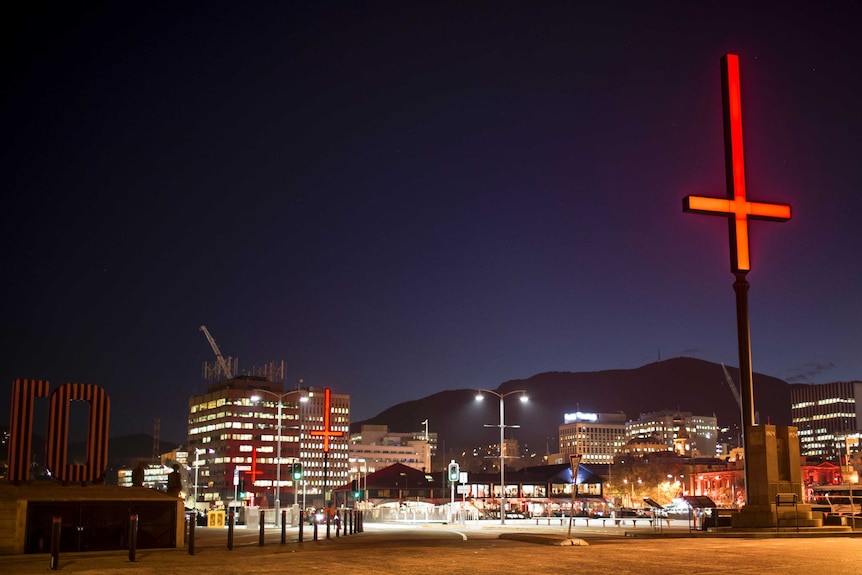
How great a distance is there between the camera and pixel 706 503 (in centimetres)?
5378

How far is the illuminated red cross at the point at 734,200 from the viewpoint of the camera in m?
47.6

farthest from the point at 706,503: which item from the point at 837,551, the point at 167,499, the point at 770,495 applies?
the point at 167,499

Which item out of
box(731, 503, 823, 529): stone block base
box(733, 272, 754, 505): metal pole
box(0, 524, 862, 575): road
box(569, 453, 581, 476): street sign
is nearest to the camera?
box(0, 524, 862, 575): road

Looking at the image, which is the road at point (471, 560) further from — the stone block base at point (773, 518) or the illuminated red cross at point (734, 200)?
the illuminated red cross at point (734, 200)

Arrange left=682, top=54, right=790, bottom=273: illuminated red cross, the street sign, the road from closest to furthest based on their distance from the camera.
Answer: the road < the street sign < left=682, top=54, right=790, bottom=273: illuminated red cross

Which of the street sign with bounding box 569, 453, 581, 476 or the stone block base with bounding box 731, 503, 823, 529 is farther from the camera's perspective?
the stone block base with bounding box 731, 503, 823, 529

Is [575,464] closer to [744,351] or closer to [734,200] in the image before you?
[744,351]

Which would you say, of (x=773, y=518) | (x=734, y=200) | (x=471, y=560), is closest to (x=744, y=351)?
(x=734, y=200)

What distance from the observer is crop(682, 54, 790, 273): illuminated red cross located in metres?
47.6

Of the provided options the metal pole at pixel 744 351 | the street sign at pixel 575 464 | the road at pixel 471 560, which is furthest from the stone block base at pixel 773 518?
the road at pixel 471 560

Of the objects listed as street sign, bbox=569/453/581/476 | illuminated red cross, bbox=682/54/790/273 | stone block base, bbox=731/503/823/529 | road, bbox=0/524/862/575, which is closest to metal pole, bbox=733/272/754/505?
illuminated red cross, bbox=682/54/790/273

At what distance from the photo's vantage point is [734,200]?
48.2 meters

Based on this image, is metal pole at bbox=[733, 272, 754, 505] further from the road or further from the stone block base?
the road

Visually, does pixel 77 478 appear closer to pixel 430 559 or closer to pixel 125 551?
pixel 125 551
